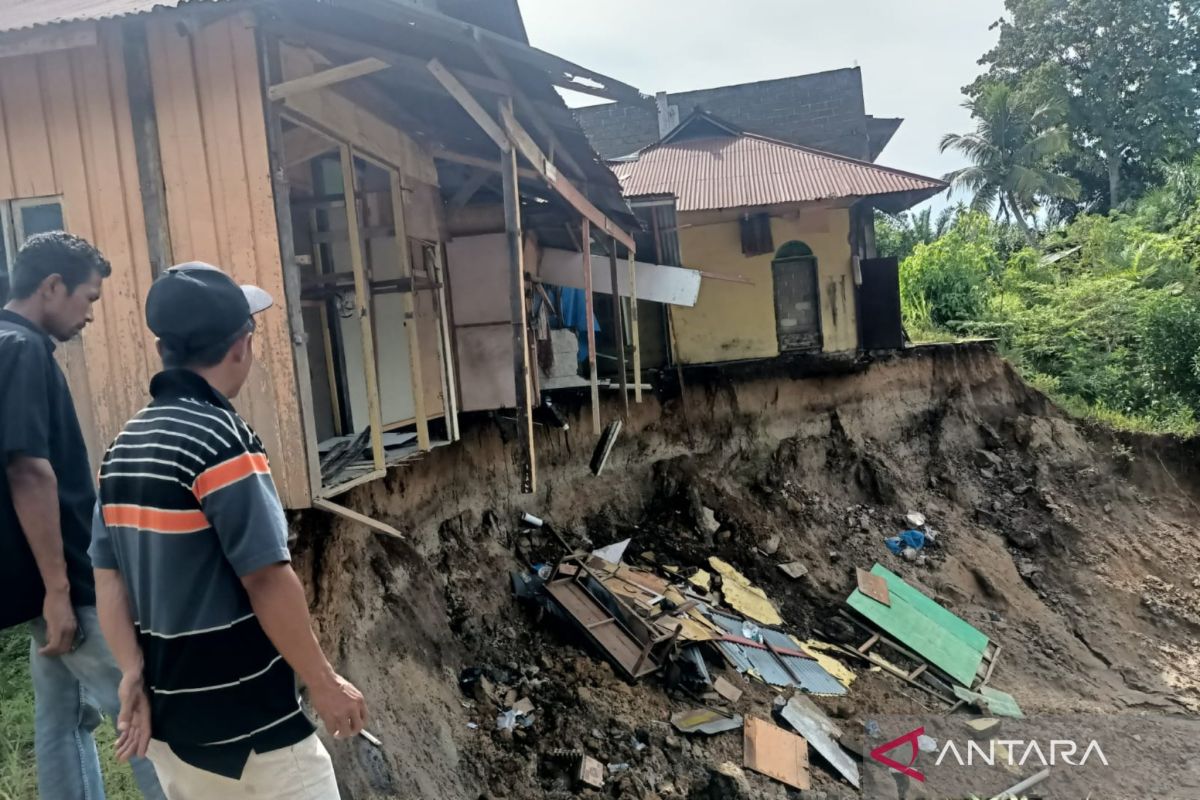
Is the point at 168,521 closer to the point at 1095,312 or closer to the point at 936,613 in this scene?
the point at 936,613

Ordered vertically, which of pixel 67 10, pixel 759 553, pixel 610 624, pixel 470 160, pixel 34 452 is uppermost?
pixel 67 10

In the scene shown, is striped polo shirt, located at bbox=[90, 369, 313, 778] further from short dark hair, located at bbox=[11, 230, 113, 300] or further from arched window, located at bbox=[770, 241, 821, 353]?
arched window, located at bbox=[770, 241, 821, 353]

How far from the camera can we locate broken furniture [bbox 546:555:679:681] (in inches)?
274

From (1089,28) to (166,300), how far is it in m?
32.5

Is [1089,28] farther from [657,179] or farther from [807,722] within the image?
[807,722]

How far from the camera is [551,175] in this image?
18.4 ft

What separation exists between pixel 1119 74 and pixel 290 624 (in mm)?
32950

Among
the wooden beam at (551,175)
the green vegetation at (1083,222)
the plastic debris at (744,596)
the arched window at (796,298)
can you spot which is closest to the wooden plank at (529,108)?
the wooden beam at (551,175)

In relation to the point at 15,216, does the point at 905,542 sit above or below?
below

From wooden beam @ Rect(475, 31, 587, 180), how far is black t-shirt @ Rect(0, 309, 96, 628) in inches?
103

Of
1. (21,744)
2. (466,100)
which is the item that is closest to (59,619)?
(21,744)

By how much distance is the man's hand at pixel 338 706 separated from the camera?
1.88 meters

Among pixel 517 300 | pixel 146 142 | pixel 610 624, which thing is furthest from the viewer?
pixel 610 624

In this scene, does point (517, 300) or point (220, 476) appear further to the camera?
point (517, 300)
